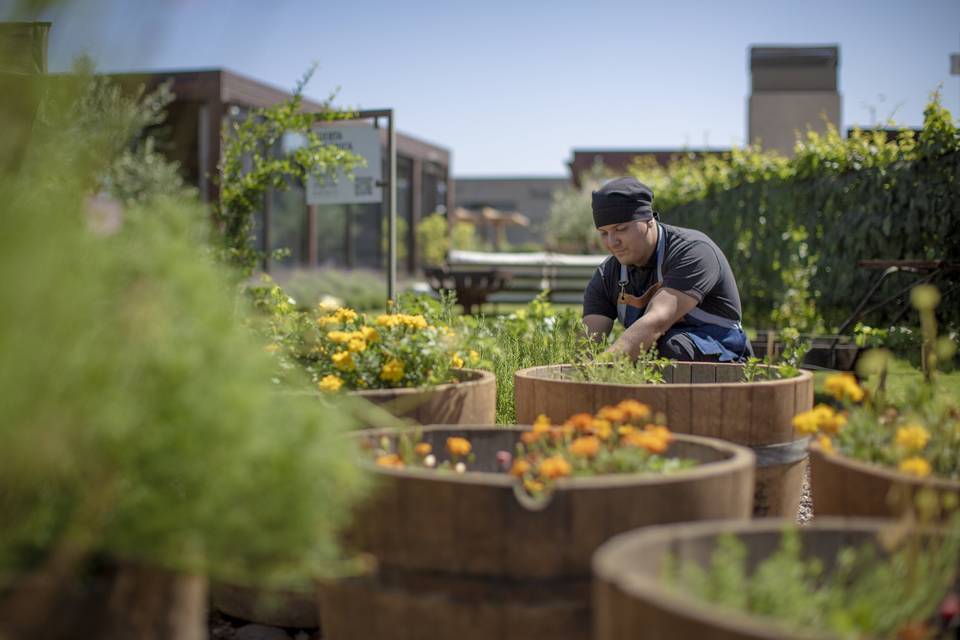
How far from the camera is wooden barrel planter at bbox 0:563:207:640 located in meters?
1.29

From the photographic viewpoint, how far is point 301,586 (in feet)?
5.16

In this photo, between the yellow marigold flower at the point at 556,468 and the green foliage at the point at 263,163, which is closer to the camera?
the yellow marigold flower at the point at 556,468

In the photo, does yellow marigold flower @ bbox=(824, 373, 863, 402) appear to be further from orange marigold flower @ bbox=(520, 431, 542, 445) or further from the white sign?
the white sign

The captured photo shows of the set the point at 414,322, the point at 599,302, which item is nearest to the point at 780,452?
the point at 414,322

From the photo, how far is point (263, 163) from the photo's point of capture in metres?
6.95

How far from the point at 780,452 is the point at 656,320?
0.97 meters

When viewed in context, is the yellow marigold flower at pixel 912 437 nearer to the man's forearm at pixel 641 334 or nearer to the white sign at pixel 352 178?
the man's forearm at pixel 641 334

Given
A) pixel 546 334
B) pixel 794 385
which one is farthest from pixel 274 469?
pixel 546 334

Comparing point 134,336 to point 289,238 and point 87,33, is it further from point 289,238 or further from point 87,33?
point 289,238

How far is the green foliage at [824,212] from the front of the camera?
23.4ft

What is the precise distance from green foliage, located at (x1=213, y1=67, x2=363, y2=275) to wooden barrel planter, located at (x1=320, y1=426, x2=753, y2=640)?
5.27 meters

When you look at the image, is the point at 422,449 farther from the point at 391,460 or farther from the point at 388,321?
the point at 388,321

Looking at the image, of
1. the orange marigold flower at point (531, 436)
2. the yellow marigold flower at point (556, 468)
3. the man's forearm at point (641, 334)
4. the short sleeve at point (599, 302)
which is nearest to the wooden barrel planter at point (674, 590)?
the yellow marigold flower at point (556, 468)

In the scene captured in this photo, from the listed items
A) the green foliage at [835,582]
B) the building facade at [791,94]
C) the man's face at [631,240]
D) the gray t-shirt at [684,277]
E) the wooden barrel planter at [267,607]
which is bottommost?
the wooden barrel planter at [267,607]
